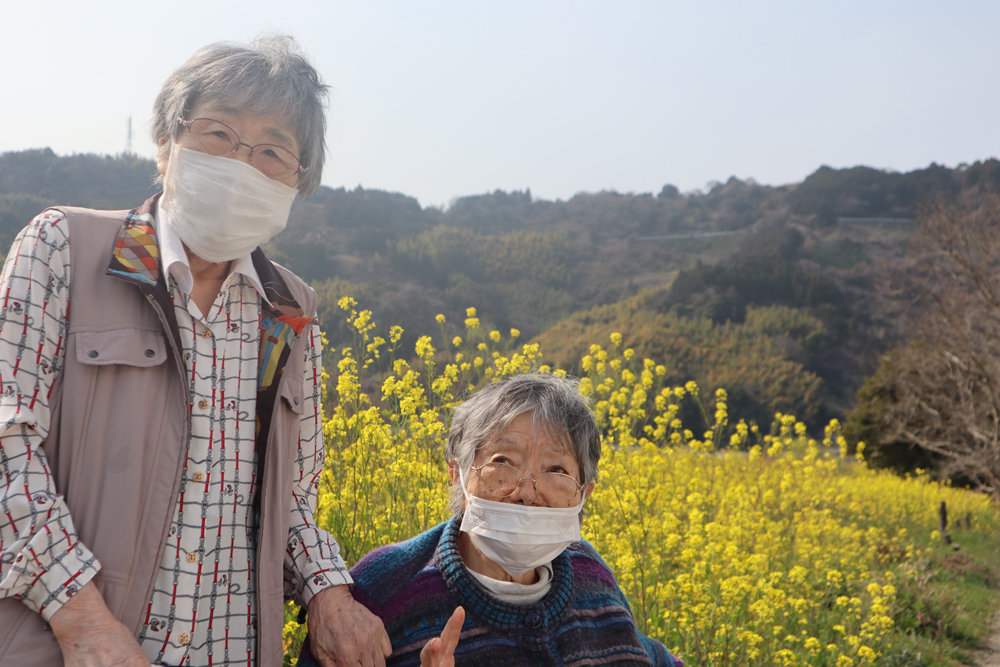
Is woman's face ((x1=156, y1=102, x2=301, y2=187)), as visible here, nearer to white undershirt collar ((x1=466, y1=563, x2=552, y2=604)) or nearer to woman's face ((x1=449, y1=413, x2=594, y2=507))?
woman's face ((x1=449, y1=413, x2=594, y2=507))

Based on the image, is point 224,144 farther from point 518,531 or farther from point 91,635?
point 518,531

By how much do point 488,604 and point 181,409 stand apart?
0.89 m

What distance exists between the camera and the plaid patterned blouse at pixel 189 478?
3.66 ft

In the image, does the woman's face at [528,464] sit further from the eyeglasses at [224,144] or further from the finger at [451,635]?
the eyeglasses at [224,144]

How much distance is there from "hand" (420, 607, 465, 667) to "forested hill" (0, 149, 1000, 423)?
25.3ft

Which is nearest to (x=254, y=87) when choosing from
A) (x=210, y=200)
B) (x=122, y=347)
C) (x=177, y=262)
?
(x=210, y=200)

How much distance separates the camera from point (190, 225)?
4.77 ft

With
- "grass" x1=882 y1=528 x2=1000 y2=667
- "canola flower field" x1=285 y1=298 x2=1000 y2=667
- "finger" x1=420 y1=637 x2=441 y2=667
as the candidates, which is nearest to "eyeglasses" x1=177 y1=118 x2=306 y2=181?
"finger" x1=420 y1=637 x2=441 y2=667

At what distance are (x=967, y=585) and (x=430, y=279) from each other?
20.4 metres

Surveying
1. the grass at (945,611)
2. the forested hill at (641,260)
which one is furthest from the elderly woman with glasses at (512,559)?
the forested hill at (641,260)

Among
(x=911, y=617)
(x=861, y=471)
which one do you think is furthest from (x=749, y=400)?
(x=911, y=617)

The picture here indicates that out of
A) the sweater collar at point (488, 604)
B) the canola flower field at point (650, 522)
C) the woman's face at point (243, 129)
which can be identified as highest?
the woman's face at point (243, 129)

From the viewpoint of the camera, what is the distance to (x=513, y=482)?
1.75 metres

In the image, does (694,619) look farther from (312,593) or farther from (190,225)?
(190,225)
